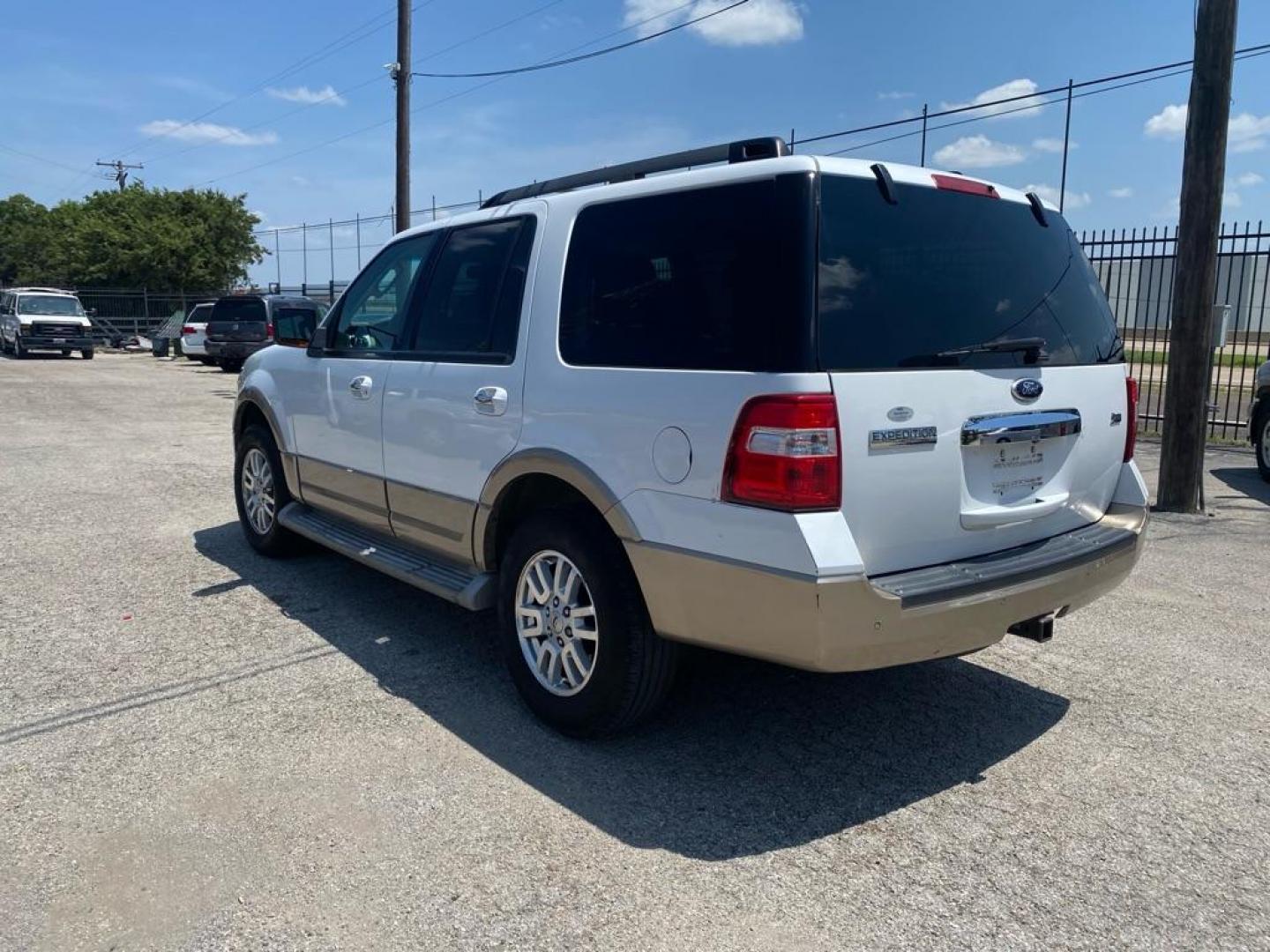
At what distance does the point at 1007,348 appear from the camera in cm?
338

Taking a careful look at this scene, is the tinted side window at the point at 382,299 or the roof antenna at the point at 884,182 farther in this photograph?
the tinted side window at the point at 382,299

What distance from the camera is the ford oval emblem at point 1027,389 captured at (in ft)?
11.1

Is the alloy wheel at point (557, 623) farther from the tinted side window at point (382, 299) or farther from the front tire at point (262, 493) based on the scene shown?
the front tire at point (262, 493)

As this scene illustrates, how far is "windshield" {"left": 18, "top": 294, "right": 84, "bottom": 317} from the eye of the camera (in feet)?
95.0

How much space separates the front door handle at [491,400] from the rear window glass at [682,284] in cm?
39

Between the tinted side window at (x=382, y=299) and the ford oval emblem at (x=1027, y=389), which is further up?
the tinted side window at (x=382, y=299)

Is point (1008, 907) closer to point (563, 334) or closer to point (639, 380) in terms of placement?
point (639, 380)

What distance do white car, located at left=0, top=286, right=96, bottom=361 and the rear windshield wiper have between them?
3171 cm

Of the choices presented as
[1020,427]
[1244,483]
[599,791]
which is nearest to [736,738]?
[599,791]

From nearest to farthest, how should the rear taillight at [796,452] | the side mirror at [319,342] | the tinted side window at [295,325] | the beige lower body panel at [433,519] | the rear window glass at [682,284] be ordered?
the rear taillight at [796,452] → the rear window glass at [682,284] → the beige lower body panel at [433,519] → the side mirror at [319,342] → the tinted side window at [295,325]

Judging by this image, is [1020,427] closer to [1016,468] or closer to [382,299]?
[1016,468]

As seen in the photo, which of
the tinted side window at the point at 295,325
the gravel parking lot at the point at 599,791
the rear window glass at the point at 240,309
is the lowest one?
the gravel parking lot at the point at 599,791

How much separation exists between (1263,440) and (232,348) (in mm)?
22189

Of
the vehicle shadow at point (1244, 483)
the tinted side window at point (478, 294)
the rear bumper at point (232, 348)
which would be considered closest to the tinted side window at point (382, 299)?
the tinted side window at point (478, 294)
